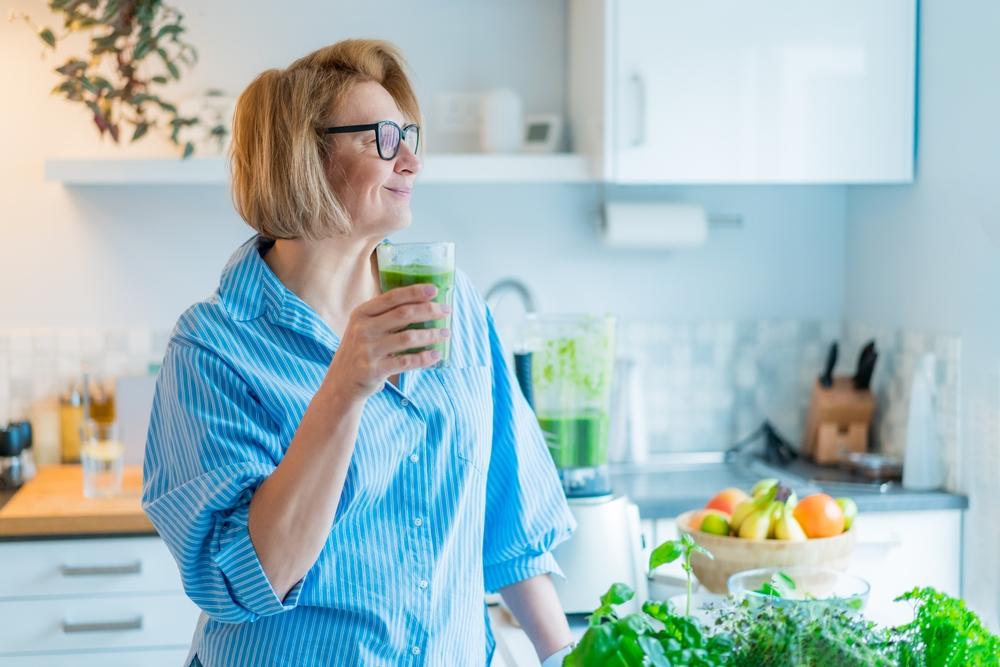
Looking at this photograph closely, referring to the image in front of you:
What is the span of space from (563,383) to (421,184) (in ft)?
3.66

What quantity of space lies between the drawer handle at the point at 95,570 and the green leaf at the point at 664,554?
5.19ft

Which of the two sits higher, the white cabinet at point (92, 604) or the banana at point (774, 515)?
the banana at point (774, 515)

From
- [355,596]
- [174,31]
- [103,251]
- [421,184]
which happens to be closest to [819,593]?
[355,596]

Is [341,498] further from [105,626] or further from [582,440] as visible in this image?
[105,626]

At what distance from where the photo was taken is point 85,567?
2.41 m

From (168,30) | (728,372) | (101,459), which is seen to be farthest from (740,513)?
(168,30)

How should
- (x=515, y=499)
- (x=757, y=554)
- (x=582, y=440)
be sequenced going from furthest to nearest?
(x=582, y=440), (x=757, y=554), (x=515, y=499)

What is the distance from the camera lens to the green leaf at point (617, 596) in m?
1.02

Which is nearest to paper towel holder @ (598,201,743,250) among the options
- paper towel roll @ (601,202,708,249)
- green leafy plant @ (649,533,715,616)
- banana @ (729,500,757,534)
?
paper towel roll @ (601,202,708,249)

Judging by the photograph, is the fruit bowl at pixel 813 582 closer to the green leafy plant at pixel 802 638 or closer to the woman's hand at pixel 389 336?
the green leafy plant at pixel 802 638

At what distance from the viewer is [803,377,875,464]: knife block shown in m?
2.92

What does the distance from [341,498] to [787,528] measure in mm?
755

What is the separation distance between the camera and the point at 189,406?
1.22 m

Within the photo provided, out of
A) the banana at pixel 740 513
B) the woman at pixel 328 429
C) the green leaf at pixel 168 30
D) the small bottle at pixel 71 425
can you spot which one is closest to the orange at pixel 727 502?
the banana at pixel 740 513
